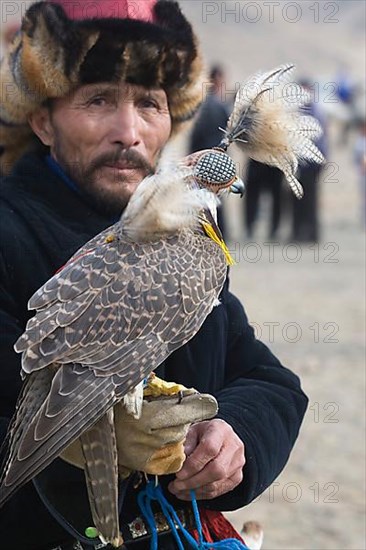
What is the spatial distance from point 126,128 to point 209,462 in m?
0.79

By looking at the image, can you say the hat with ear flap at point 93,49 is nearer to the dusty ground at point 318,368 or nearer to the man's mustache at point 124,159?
the man's mustache at point 124,159

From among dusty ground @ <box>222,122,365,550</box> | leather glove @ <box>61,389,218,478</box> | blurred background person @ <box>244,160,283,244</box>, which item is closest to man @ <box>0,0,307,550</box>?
leather glove @ <box>61,389,218,478</box>

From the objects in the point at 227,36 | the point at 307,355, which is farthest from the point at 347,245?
the point at 227,36

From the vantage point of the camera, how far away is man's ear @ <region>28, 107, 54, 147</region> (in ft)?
8.33

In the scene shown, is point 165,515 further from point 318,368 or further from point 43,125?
point 318,368

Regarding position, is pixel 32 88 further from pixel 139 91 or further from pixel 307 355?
pixel 307 355

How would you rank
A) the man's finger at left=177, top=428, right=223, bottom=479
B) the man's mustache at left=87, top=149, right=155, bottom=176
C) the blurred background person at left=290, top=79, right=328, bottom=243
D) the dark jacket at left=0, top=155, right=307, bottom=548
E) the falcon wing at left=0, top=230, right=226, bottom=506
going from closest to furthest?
the falcon wing at left=0, top=230, right=226, bottom=506
the man's finger at left=177, top=428, right=223, bottom=479
the dark jacket at left=0, top=155, right=307, bottom=548
the man's mustache at left=87, top=149, right=155, bottom=176
the blurred background person at left=290, top=79, right=328, bottom=243

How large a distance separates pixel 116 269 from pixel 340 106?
2822cm

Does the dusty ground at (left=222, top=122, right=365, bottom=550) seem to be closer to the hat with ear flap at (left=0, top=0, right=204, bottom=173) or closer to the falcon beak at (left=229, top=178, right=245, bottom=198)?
the hat with ear flap at (left=0, top=0, right=204, bottom=173)

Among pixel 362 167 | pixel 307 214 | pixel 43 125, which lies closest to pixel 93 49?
pixel 43 125

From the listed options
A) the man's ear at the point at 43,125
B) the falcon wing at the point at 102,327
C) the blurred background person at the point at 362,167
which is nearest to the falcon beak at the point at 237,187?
the falcon wing at the point at 102,327

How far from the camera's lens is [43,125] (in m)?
2.57

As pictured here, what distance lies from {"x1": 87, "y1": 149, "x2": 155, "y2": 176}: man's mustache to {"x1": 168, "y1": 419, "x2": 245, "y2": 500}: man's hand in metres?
0.61

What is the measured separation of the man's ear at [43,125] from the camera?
2.54 meters
